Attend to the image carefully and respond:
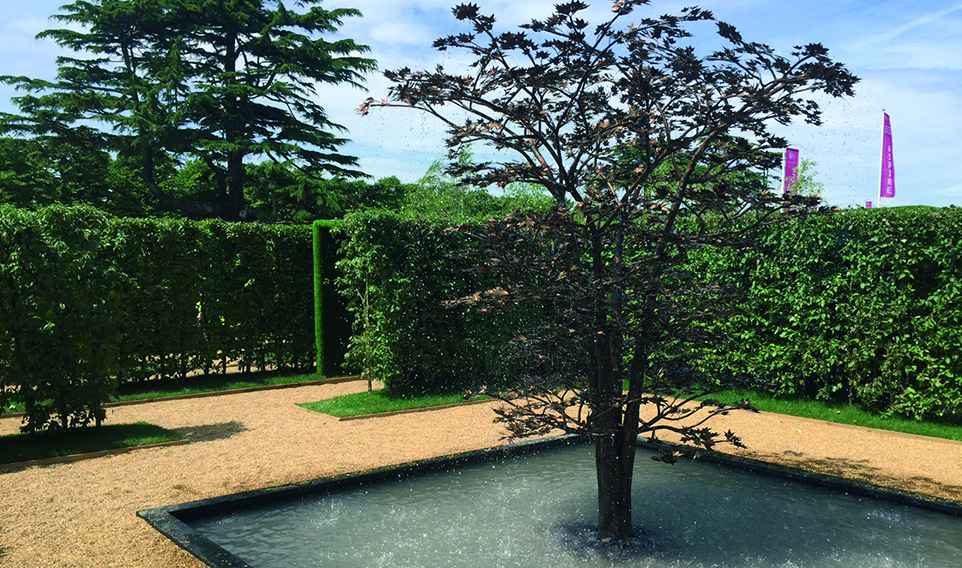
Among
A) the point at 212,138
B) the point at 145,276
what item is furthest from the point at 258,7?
the point at 145,276

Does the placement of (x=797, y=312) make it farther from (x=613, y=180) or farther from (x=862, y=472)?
(x=613, y=180)

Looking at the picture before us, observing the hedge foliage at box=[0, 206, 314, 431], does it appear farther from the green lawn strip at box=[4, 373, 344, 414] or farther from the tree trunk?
the tree trunk

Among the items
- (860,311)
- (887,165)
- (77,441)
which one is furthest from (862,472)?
(887,165)

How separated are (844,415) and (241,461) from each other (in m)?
8.18

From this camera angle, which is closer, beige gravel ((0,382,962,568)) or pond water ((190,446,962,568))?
pond water ((190,446,962,568))

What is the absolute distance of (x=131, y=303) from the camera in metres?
12.7

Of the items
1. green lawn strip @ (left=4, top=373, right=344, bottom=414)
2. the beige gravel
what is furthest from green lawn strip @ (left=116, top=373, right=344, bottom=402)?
the beige gravel

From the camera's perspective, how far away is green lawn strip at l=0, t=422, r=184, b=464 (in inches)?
321

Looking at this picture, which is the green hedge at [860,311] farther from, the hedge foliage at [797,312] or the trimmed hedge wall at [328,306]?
the trimmed hedge wall at [328,306]

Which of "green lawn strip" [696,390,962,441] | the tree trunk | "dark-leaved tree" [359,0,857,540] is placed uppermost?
"dark-leaved tree" [359,0,857,540]

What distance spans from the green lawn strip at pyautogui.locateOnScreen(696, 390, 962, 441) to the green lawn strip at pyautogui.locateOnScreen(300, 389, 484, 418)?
4547 mm

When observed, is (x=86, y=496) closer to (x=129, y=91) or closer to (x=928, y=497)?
(x=928, y=497)

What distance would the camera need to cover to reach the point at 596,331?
16.2 ft

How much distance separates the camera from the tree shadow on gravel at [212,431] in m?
9.16
